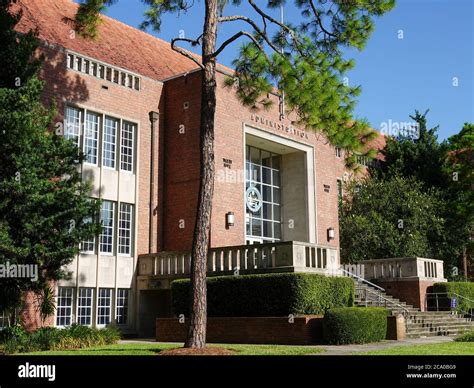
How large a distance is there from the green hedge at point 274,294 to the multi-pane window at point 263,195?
25.2 feet

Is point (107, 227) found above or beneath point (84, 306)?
above

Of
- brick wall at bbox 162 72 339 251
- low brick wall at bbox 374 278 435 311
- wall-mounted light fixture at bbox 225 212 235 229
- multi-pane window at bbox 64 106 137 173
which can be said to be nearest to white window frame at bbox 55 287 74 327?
brick wall at bbox 162 72 339 251

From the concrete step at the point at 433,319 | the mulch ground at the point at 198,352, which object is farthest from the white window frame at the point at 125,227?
the mulch ground at the point at 198,352

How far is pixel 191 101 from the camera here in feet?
78.9

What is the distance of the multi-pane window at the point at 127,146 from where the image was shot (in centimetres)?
2336

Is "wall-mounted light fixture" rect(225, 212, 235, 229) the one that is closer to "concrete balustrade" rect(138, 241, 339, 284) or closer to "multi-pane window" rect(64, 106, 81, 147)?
"concrete balustrade" rect(138, 241, 339, 284)

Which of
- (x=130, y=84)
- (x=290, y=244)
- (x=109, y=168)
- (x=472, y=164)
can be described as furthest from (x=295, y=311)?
A: (x=472, y=164)

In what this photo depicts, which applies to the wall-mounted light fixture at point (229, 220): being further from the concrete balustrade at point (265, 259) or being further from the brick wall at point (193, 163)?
the concrete balustrade at point (265, 259)

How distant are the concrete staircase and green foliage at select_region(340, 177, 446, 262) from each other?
653 centimetres

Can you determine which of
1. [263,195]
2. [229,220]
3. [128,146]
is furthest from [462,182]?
[128,146]

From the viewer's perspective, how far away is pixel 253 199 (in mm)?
27172

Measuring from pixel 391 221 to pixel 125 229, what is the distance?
15293 mm
